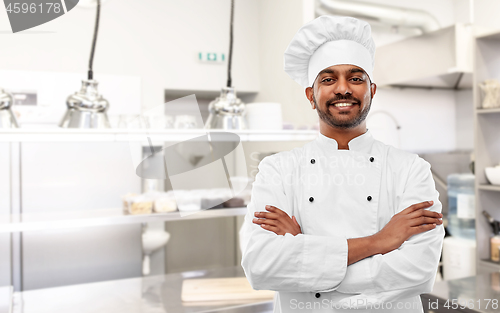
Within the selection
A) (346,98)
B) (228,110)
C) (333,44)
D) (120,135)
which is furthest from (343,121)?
(120,135)

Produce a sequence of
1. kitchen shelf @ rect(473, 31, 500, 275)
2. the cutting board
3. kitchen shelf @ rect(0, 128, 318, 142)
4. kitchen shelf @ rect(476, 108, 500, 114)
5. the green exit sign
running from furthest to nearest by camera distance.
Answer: the green exit sign < kitchen shelf @ rect(473, 31, 500, 275) < kitchen shelf @ rect(476, 108, 500, 114) < the cutting board < kitchen shelf @ rect(0, 128, 318, 142)

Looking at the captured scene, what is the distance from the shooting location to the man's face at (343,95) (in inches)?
39.6

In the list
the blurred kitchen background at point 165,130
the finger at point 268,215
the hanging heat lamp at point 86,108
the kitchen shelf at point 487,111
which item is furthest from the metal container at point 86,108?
the kitchen shelf at point 487,111

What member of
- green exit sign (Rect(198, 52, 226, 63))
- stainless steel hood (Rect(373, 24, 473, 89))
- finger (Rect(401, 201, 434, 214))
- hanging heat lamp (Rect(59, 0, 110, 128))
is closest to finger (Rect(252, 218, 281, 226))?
finger (Rect(401, 201, 434, 214))

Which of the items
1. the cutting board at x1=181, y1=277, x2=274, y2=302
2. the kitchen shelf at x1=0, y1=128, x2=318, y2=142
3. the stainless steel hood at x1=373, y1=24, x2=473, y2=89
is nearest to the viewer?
the kitchen shelf at x1=0, y1=128, x2=318, y2=142

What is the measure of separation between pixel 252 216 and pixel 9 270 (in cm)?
189

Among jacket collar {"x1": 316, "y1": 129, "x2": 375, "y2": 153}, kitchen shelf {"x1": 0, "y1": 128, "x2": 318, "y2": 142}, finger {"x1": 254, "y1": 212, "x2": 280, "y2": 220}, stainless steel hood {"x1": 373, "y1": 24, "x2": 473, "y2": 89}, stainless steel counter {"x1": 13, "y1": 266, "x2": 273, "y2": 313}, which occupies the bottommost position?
stainless steel counter {"x1": 13, "y1": 266, "x2": 273, "y2": 313}

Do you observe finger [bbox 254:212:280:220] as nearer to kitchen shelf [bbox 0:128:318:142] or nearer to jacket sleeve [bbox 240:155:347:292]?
jacket sleeve [bbox 240:155:347:292]

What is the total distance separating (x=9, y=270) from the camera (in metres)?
2.30

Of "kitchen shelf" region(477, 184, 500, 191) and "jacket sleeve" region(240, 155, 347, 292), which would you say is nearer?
"jacket sleeve" region(240, 155, 347, 292)

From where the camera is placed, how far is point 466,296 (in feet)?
5.24

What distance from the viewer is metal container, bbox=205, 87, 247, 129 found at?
64.6 inches

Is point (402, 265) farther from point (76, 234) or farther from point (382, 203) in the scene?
point (76, 234)

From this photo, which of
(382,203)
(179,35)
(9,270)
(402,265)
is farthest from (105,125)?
(179,35)
